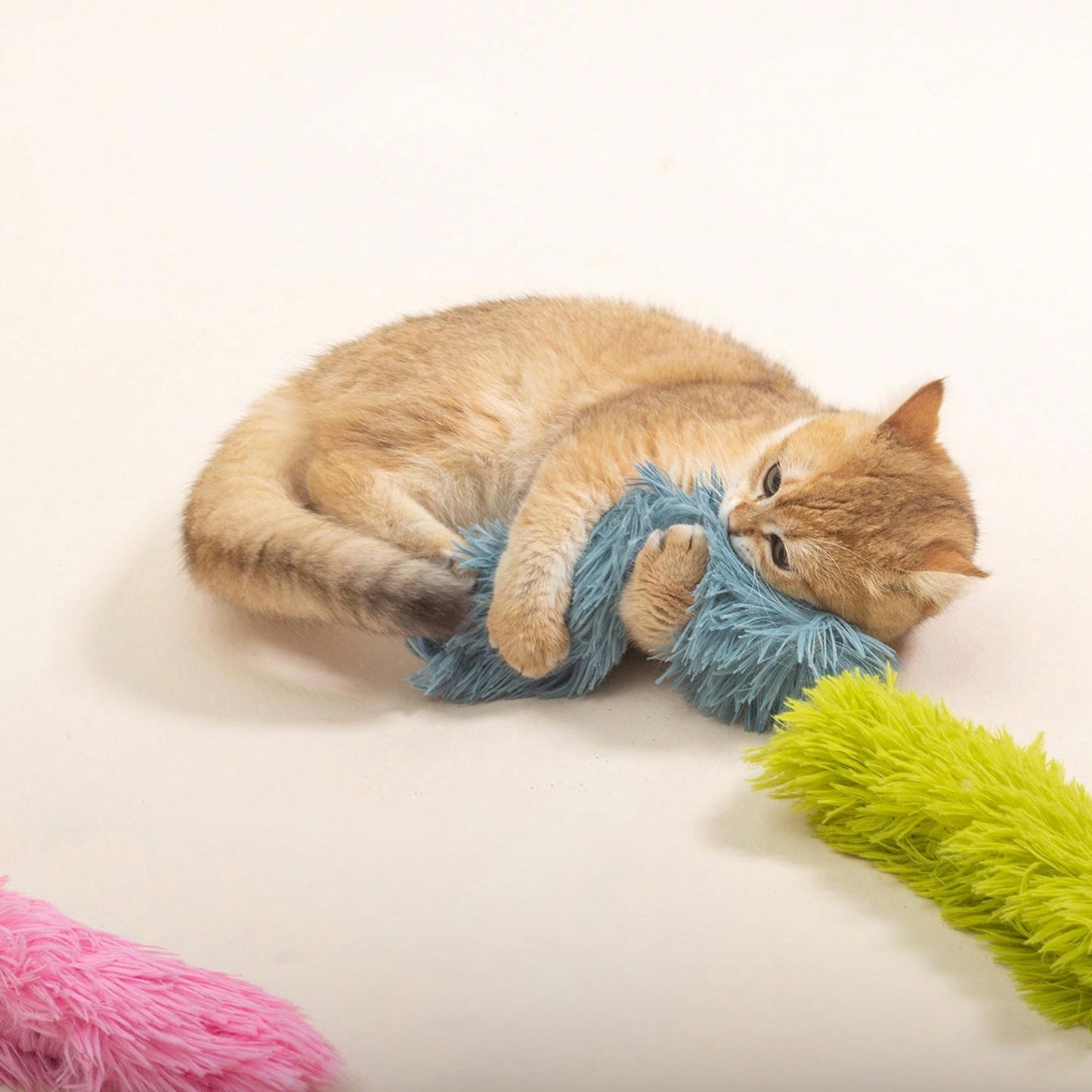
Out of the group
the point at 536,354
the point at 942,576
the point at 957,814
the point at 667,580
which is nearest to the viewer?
the point at 957,814

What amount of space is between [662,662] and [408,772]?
1.72 ft

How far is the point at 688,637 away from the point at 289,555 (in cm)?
67

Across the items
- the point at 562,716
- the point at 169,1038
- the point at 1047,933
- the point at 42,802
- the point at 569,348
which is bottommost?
the point at 169,1038

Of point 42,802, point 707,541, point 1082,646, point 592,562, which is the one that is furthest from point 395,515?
point 1082,646

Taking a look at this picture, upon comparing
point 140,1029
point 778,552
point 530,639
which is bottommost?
point 140,1029

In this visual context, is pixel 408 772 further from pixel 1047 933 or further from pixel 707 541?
pixel 1047 933

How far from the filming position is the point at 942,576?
193cm

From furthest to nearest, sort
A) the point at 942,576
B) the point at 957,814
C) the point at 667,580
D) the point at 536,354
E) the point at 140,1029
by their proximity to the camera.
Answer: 1. the point at 536,354
2. the point at 667,580
3. the point at 942,576
4. the point at 957,814
5. the point at 140,1029

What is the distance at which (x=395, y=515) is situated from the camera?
2.35 metres

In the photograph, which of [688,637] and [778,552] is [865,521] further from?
[688,637]

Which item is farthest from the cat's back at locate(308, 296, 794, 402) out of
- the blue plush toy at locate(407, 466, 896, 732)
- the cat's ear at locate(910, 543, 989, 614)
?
the cat's ear at locate(910, 543, 989, 614)

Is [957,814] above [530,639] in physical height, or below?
below

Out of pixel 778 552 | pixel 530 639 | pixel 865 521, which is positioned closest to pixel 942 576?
pixel 865 521

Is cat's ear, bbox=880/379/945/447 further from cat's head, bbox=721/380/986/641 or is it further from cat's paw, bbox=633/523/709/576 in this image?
cat's paw, bbox=633/523/709/576
